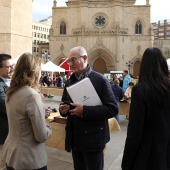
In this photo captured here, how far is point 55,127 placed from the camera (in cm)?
481

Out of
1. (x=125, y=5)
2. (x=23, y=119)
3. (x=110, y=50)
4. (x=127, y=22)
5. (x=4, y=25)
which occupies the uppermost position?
(x=125, y=5)

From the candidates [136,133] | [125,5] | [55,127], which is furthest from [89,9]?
[136,133]

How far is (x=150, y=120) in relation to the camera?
2178 millimetres

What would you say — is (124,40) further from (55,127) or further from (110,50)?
(55,127)

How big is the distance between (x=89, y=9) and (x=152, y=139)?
37.7 meters

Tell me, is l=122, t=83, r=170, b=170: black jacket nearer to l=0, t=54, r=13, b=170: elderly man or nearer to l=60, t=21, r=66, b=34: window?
l=0, t=54, r=13, b=170: elderly man

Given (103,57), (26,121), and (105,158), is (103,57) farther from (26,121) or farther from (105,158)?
(26,121)

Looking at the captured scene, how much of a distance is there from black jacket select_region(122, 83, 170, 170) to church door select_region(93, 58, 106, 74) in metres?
36.8

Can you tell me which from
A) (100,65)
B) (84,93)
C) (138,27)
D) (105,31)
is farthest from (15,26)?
(138,27)

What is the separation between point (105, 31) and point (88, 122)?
117 feet

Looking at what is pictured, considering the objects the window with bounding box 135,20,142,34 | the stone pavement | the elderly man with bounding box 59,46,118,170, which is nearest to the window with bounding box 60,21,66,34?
the window with bounding box 135,20,142,34

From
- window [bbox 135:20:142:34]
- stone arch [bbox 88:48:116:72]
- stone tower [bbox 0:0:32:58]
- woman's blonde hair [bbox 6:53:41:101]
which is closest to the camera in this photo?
woman's blonde hair [bbox 6:53:41:101]

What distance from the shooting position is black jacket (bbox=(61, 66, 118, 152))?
2711mm

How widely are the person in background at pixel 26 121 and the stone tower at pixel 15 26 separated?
4.91 m
